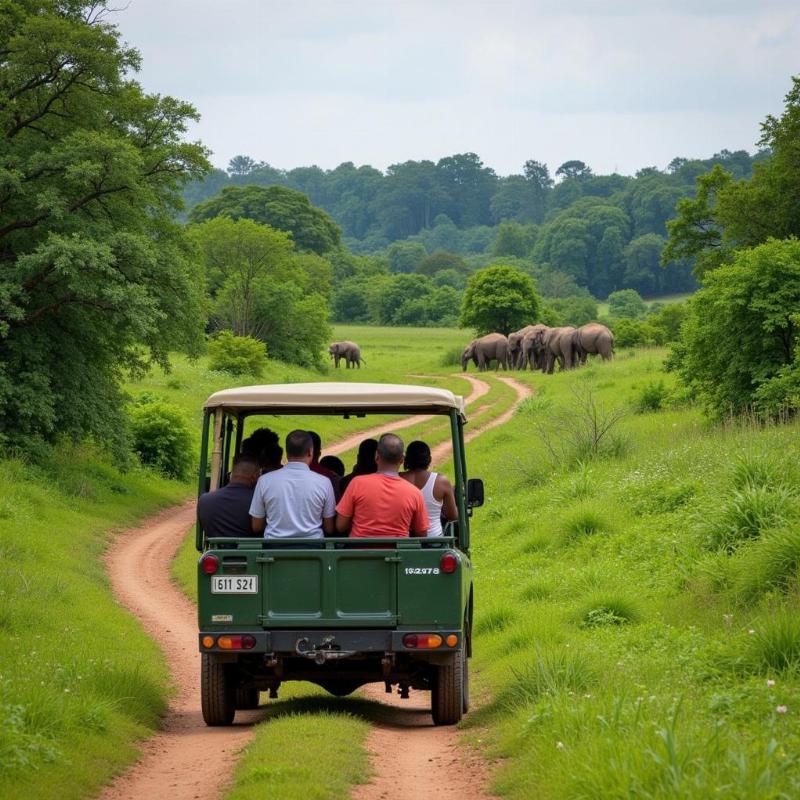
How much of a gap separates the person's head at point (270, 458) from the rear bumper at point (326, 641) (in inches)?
72.7

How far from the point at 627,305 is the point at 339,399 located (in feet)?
393

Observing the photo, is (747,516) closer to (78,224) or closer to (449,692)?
(449,692)

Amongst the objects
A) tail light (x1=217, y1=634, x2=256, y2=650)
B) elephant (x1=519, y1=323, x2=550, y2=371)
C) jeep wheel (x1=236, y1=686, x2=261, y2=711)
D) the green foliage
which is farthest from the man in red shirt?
the green foliage

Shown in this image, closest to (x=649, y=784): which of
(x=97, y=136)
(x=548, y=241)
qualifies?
(x=97, y=136)

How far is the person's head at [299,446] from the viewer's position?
10.2 metres

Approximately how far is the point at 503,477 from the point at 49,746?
1739 centimetres

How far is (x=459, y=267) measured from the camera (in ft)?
497

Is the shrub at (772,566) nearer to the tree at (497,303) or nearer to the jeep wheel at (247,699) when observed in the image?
the jeep wheel at (247,699)

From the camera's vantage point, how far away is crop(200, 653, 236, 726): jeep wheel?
33.8ft

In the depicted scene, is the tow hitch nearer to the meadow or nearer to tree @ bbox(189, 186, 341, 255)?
→ the meadow

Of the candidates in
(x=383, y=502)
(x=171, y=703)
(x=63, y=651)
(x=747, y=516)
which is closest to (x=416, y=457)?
(x=383, y=502)

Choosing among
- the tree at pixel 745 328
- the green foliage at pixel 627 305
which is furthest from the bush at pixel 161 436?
the green foliage at pixel 627 305

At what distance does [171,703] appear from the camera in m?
12.0

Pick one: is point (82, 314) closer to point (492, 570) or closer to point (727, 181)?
point (492, 570)
